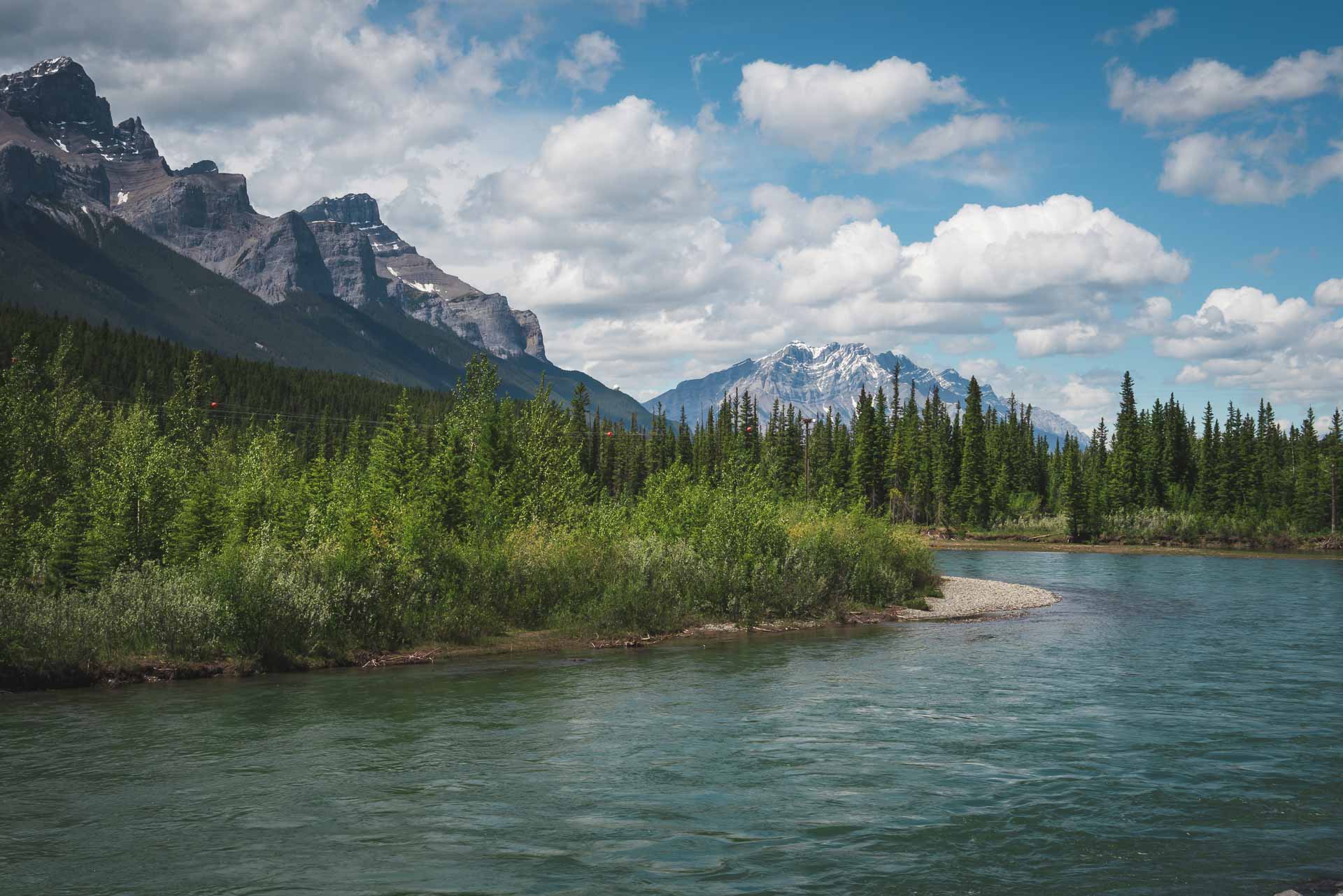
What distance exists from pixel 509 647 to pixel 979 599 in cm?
3073

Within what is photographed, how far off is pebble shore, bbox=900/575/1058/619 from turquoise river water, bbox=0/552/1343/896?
46.8ft

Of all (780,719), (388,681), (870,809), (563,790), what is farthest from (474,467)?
(870,809)

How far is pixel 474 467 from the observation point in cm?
4969

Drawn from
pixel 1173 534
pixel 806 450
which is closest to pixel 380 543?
pixel 806 450

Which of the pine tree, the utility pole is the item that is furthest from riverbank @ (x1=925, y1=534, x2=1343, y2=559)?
the utility pole

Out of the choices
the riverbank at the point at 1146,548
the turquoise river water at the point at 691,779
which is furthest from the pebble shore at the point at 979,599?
the riverbank at the point at 1146,548

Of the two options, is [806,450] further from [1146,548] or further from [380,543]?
[380,543]

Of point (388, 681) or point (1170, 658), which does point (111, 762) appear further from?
point (1170, 658)

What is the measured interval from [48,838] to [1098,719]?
76.9 feet

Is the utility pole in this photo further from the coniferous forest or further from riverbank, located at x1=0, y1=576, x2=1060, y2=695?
riverbank, located at x1=0, y1=576, x2=1060, y2=695

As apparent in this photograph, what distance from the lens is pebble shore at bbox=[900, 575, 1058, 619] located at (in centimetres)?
4881

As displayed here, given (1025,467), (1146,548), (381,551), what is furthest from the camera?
(1025,467)

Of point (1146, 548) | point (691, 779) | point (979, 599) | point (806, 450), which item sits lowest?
point (1146, 548)

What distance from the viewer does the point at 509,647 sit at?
3631cm
